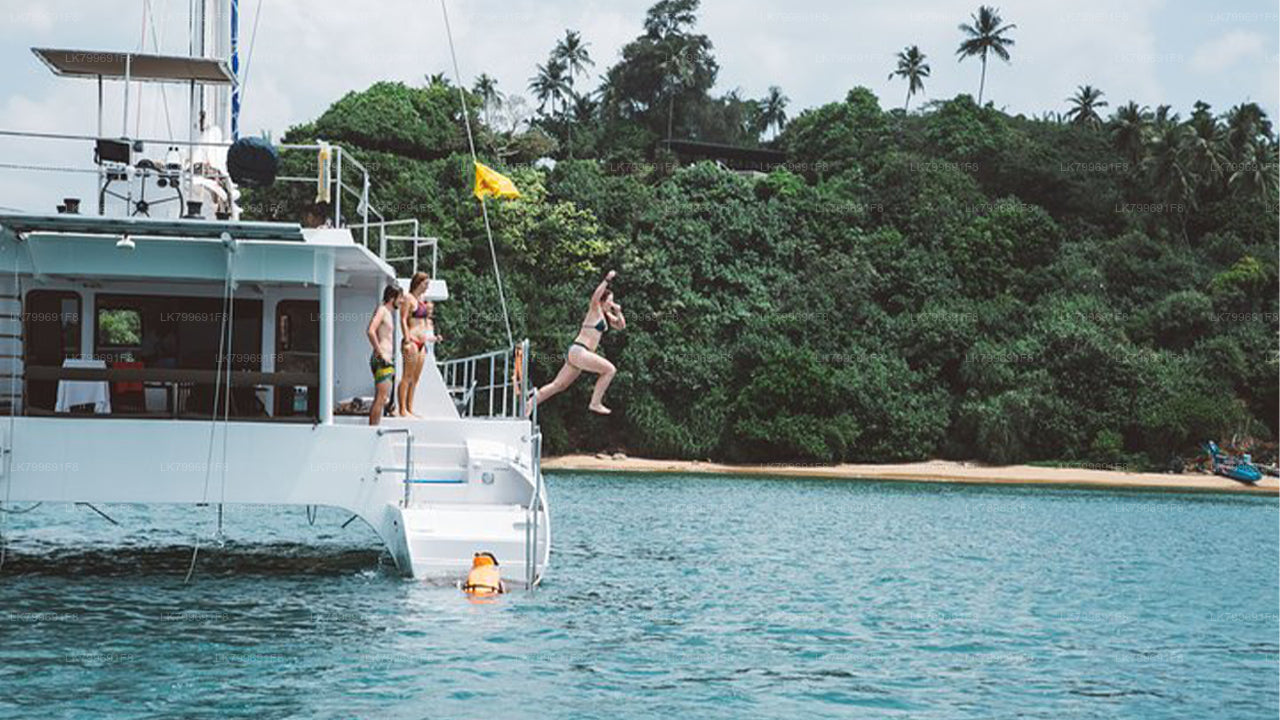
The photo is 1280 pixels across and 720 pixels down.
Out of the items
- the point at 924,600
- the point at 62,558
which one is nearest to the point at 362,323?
the point at 62,558

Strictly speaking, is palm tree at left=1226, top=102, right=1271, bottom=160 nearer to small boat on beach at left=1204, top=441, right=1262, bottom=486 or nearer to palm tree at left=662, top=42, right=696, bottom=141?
small boat on beach at left=1204, top=441, right=1262, bottom=486

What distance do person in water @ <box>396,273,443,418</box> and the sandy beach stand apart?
35.6 m

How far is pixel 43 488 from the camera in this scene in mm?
14422

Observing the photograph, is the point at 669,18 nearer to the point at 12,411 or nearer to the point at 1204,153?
the point at 1204,153

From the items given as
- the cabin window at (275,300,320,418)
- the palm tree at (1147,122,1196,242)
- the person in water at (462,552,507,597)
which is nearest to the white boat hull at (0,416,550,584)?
the person in water at (462,552,507,597)

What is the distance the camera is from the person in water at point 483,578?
14.6 meters

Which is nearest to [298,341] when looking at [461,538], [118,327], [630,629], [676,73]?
[118,327]

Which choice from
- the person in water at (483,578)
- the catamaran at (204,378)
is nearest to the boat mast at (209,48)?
the catamaran at (204,378)

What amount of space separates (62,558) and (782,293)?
151 feet

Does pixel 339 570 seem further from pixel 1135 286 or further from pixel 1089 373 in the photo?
pixel 1135 286

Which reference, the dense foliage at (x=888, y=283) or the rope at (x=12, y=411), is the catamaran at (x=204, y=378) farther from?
the dense foliage at (x=888, y=283)

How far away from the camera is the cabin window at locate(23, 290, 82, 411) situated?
53.7 ft

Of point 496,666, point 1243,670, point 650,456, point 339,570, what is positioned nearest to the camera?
point 496,666

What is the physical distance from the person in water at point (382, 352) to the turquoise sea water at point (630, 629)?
6.75 feet
